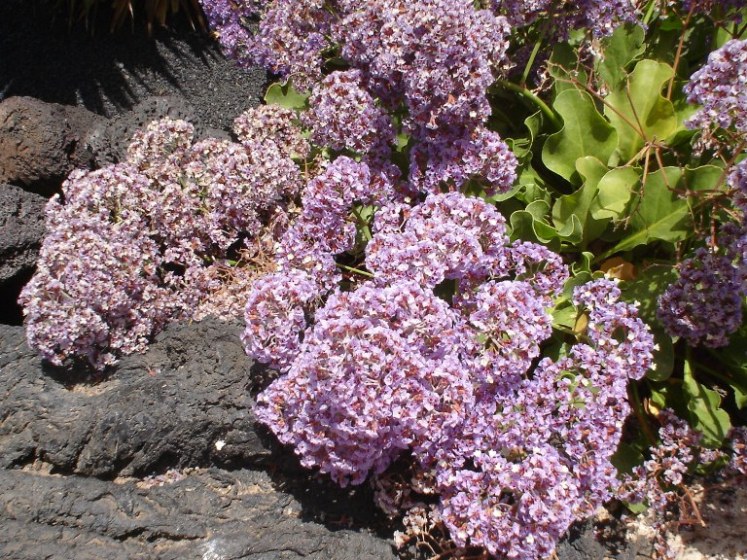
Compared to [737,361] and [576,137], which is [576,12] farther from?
[737,361]

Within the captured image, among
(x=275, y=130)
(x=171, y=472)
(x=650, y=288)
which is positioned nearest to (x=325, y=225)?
(x=275, y=130)

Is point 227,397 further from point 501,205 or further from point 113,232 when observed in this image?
point 501,205

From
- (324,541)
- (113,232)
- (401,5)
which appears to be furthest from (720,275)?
(113,232)

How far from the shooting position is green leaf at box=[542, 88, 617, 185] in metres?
A: 3.18

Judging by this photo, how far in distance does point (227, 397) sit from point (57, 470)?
76 cm

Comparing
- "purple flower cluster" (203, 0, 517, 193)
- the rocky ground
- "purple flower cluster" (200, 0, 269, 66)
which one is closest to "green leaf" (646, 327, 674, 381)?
the rocky ground

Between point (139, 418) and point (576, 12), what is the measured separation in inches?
102

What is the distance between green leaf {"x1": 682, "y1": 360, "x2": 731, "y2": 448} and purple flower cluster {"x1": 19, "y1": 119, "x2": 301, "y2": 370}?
7.03 feet

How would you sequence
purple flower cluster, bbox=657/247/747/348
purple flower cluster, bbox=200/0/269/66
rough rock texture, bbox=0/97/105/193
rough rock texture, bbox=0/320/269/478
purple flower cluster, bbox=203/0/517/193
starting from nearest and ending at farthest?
purple flower cluster, bbox=657/247/747/348 → purple flower cluster, bbox=203/0/517/193 → rough rock texture, bbox=0/320/269/478 → rough rock texture, bbox=0/97/105/193 → purple flower cluster, bbox=200/0/269/66

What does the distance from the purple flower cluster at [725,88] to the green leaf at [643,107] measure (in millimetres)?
703

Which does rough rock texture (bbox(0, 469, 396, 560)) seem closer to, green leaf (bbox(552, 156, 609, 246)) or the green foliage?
the green foliage

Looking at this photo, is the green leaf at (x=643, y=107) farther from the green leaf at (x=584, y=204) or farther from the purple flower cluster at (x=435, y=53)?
the purple flower cluster at (x=435, y=53)

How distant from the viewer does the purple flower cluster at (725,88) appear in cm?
234

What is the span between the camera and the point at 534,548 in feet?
7.53
